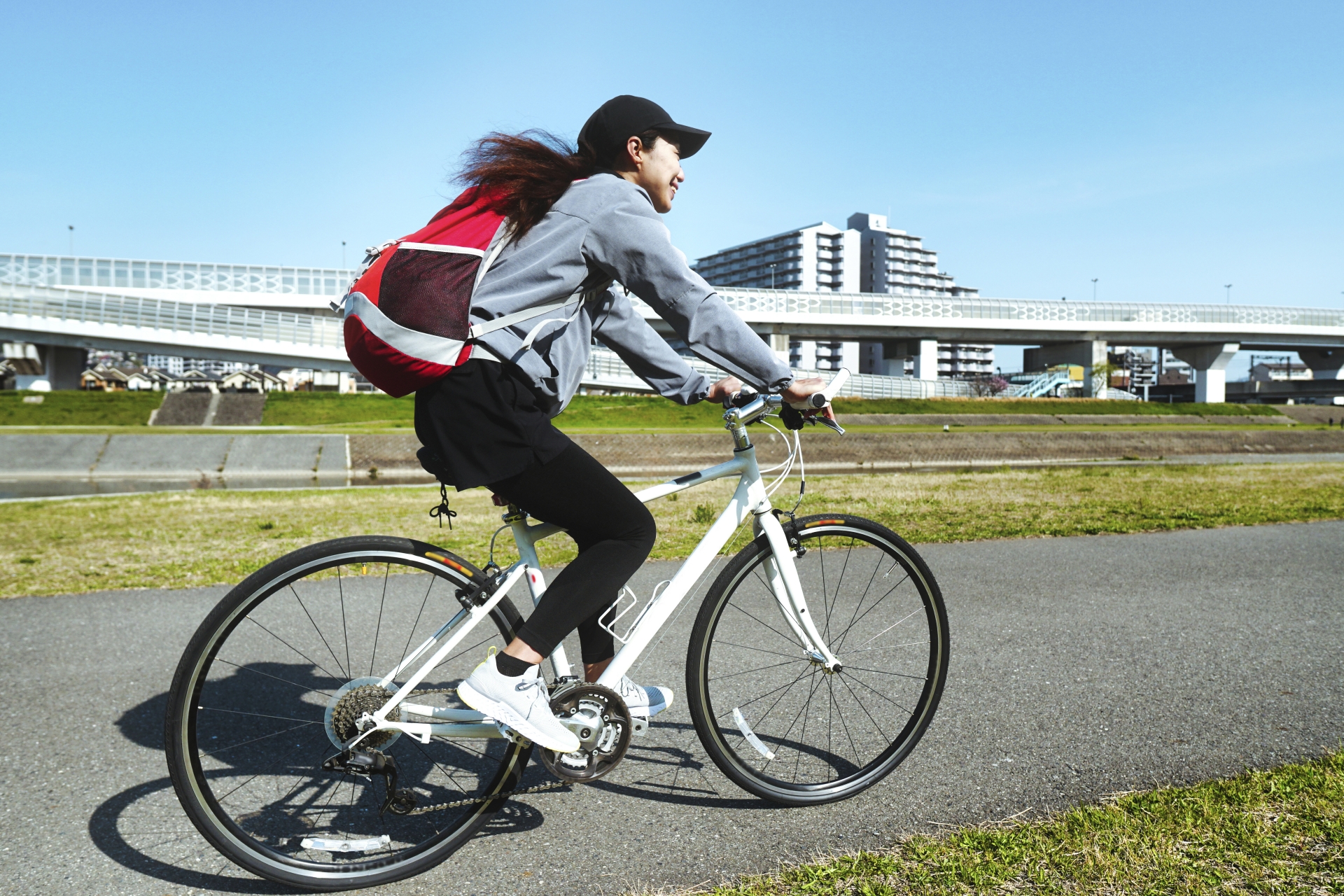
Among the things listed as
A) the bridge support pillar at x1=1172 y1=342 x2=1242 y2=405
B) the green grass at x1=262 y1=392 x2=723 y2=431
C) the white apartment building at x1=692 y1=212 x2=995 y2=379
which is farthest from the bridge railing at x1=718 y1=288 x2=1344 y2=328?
the white apartment building at x1=692 y1=212 x2=995 y2=379

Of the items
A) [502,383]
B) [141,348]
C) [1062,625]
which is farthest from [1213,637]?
[141,348]

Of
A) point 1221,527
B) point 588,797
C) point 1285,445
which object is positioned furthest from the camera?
point 1285,445

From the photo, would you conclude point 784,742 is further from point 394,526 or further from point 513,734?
point 394,526

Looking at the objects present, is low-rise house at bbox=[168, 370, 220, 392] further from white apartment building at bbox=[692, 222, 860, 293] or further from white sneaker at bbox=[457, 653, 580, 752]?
white apartment building at bbox=[692, 222, 860, 293]

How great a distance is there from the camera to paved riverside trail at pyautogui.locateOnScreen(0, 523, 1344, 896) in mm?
2391

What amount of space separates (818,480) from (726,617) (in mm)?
9429

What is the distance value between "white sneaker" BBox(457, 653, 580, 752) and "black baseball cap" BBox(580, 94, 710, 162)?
1445 millimetres

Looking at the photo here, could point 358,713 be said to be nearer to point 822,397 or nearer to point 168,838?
point 168,838

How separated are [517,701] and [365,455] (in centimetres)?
1458

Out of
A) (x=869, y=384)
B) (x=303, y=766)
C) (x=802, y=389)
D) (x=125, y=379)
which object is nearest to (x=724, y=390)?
(x=802, y=389)

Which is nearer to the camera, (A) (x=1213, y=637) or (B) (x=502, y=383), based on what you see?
(B) (x=502, y=383)

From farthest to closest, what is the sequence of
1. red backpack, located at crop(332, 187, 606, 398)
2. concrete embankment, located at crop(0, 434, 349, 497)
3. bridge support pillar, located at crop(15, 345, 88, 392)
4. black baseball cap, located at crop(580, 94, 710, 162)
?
bridge support pillar, located at crop(15, 345, 88, 392), concrete embankment, located at crop(0, 434, 349, 497), black baseball cap, located at crop(580, 94, 710, 162), red backpack, located at crop(332, 187, 606, 398)

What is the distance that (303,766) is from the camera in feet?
9.61

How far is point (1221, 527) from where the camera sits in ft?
25.9
